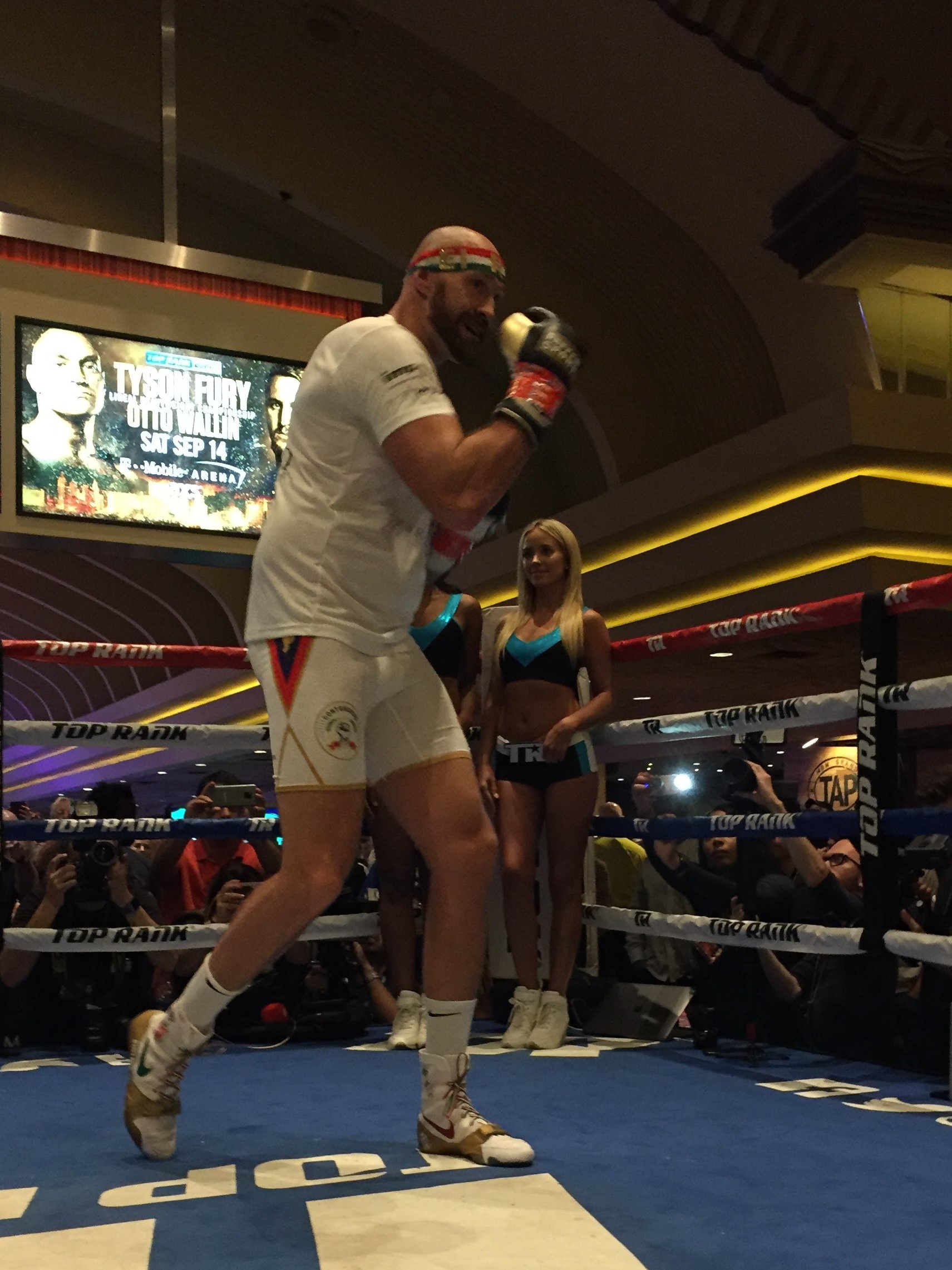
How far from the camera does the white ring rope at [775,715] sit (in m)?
2.25

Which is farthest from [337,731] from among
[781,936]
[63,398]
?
[63,398]

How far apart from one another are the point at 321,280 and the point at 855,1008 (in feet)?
12.2

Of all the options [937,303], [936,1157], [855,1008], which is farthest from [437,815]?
[937,303]

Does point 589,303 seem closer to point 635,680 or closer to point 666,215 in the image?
point 666,215

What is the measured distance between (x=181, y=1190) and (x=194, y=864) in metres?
2.11

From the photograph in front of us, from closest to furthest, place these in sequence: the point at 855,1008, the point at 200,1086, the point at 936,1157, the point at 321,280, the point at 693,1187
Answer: the point at 693,1187 < the point at 936,1157 < the point at 200,1086 < the point at 855,1008 < the point at 321,280

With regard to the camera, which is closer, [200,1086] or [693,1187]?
[693,1187]

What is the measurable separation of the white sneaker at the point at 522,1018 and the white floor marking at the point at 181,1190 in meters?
1.21

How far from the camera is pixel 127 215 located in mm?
8898

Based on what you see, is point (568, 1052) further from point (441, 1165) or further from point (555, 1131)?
point (441, 1165)

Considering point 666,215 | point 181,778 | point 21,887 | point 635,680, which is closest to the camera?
point 21,887

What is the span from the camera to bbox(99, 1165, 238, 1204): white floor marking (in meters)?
1.56

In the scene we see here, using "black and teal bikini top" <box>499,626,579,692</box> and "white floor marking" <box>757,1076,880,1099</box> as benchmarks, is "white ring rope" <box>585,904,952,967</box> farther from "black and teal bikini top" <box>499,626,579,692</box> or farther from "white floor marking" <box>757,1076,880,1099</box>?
"black and teal bikini top" <box>499,626,579,692</box>

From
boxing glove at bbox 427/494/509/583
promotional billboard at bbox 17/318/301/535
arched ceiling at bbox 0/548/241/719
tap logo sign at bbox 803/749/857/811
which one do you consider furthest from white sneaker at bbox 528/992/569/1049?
tap logo sign at bbox 803/749/857/811
